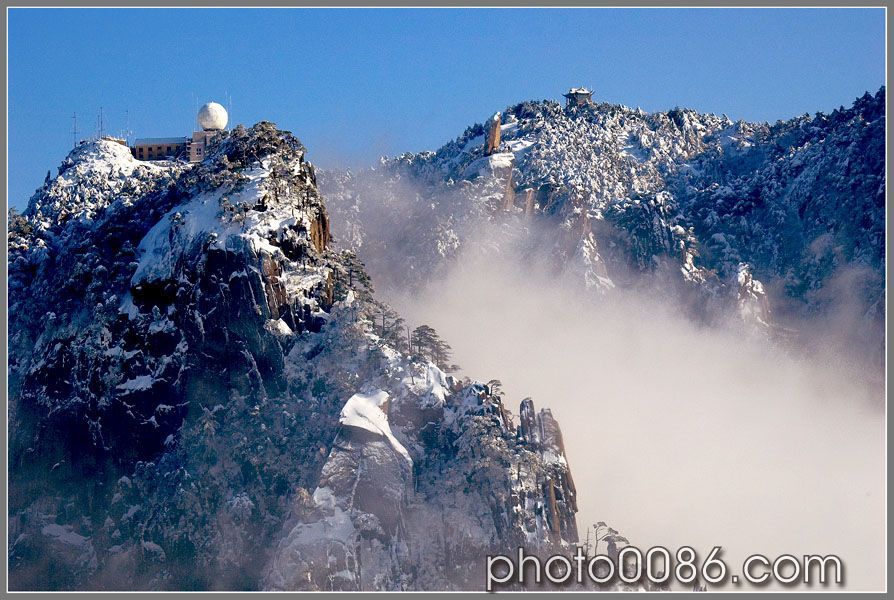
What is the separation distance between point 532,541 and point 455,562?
8.17 meters

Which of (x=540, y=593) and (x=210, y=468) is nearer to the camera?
(x=540, y=593)

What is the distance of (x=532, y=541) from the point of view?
19325 centimetres

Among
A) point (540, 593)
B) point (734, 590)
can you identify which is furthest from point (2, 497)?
point (734, 590)

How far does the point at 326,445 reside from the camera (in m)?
196

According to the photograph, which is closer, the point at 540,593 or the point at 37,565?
the point at 540,593

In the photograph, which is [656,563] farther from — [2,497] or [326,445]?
[2,497]

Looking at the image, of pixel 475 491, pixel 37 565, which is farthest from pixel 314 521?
pixel 37 565

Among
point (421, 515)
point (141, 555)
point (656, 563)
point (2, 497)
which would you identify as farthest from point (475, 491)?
point (2, 497)

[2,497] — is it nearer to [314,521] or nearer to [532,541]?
[314,521]

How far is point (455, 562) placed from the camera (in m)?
193

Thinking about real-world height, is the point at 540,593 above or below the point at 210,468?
below

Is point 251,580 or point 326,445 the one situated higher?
point 326,445

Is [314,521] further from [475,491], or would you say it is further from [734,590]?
[734,590]

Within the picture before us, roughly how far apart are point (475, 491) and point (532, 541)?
319 inches
